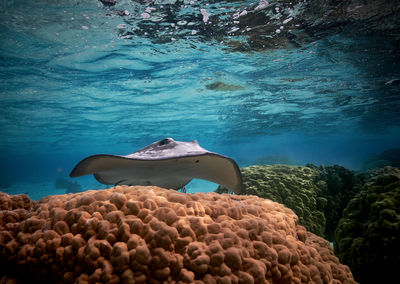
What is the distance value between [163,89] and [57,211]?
14920 millimetres

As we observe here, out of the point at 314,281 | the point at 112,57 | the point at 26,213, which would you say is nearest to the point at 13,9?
the point at 112,57

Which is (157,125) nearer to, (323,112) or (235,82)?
(235,82)

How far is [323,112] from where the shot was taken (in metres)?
24.9

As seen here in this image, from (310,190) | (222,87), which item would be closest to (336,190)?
(310,190)

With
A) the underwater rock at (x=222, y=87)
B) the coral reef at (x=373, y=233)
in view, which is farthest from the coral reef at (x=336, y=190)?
the underwater rock at (x=222, y=87)

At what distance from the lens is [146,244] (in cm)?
165

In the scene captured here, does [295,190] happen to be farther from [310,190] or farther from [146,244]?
[146,244]

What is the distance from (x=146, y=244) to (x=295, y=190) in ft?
15.2

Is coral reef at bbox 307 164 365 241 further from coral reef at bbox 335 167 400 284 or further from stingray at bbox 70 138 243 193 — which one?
stingray at bbox 70 138 243 193

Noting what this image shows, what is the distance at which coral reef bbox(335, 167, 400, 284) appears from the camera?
2.81m

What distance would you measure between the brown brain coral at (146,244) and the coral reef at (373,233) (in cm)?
129

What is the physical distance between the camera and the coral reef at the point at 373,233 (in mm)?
2807

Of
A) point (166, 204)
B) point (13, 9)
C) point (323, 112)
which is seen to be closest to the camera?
point (166, 204)

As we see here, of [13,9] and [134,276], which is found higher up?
[13,9]
